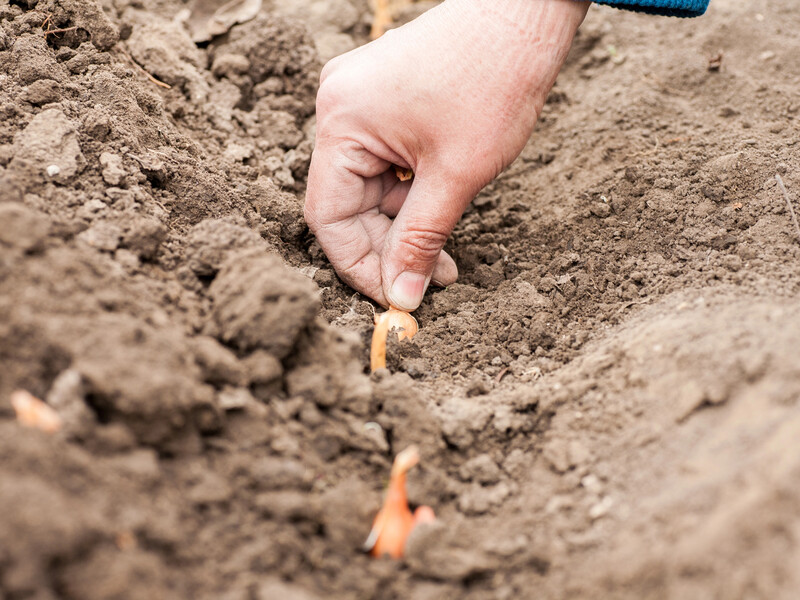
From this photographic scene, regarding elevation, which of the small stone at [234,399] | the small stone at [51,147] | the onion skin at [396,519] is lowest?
the onion skin at [396,519]

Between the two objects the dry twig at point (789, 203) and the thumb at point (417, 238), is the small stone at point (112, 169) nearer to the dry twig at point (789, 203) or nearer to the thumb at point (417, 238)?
the thumb at point (417, 238)

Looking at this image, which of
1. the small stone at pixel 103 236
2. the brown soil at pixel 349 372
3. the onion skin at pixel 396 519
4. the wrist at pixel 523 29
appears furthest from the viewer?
the wrist at pixel 523 29

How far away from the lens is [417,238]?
2.41 m

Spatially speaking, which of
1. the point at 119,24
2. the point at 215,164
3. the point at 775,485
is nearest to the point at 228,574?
the point at 775,485

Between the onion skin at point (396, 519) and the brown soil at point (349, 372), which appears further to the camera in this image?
the onion skin at point (396, 519)

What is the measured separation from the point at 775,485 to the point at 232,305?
1346 millimetres

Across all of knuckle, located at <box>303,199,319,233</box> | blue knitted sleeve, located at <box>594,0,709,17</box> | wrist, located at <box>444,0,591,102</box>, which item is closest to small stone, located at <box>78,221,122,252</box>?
knuckle, located at <box>303,199,319,233</box>

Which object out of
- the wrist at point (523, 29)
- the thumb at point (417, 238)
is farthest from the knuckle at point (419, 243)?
the wrist at point (523, 29)

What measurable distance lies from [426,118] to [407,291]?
642mm

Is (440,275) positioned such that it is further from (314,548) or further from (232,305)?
(314,548)

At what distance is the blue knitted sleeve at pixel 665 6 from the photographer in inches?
93.1

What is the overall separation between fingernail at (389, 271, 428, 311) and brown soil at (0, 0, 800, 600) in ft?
0.30

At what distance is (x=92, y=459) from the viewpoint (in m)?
1.34

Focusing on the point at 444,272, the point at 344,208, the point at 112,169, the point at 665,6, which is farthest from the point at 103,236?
the point at 665,6
